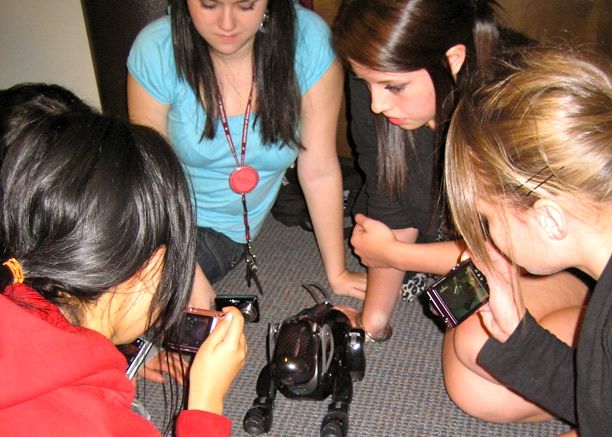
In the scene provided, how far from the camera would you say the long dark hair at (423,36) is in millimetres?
937

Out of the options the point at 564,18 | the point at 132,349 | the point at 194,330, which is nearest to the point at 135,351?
the point at 132,349

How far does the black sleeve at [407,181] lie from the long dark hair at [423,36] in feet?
0.43

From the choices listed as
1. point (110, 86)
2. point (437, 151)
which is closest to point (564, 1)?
point (437, 151)

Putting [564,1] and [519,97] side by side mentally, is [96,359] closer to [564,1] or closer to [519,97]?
[519,97]

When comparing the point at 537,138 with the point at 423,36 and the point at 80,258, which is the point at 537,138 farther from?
the point at 80,258

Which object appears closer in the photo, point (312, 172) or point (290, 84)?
point (290, 84)

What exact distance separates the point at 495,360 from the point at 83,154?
63 centimetres

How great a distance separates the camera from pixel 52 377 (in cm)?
62

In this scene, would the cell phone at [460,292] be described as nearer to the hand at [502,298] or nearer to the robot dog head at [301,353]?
the hand at [502,298]

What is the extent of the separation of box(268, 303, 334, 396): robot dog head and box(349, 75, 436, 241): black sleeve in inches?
12.2

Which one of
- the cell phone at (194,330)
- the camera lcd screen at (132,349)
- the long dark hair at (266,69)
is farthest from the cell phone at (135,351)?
the long dark hair at (266,69)

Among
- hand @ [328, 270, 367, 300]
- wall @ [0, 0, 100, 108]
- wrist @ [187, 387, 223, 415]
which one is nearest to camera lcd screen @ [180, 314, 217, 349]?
wrist @ [187, 387, 223, 415]

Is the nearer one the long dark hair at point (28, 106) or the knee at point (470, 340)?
the long dark hair at point (28, 106)

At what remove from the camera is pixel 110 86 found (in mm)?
1665
